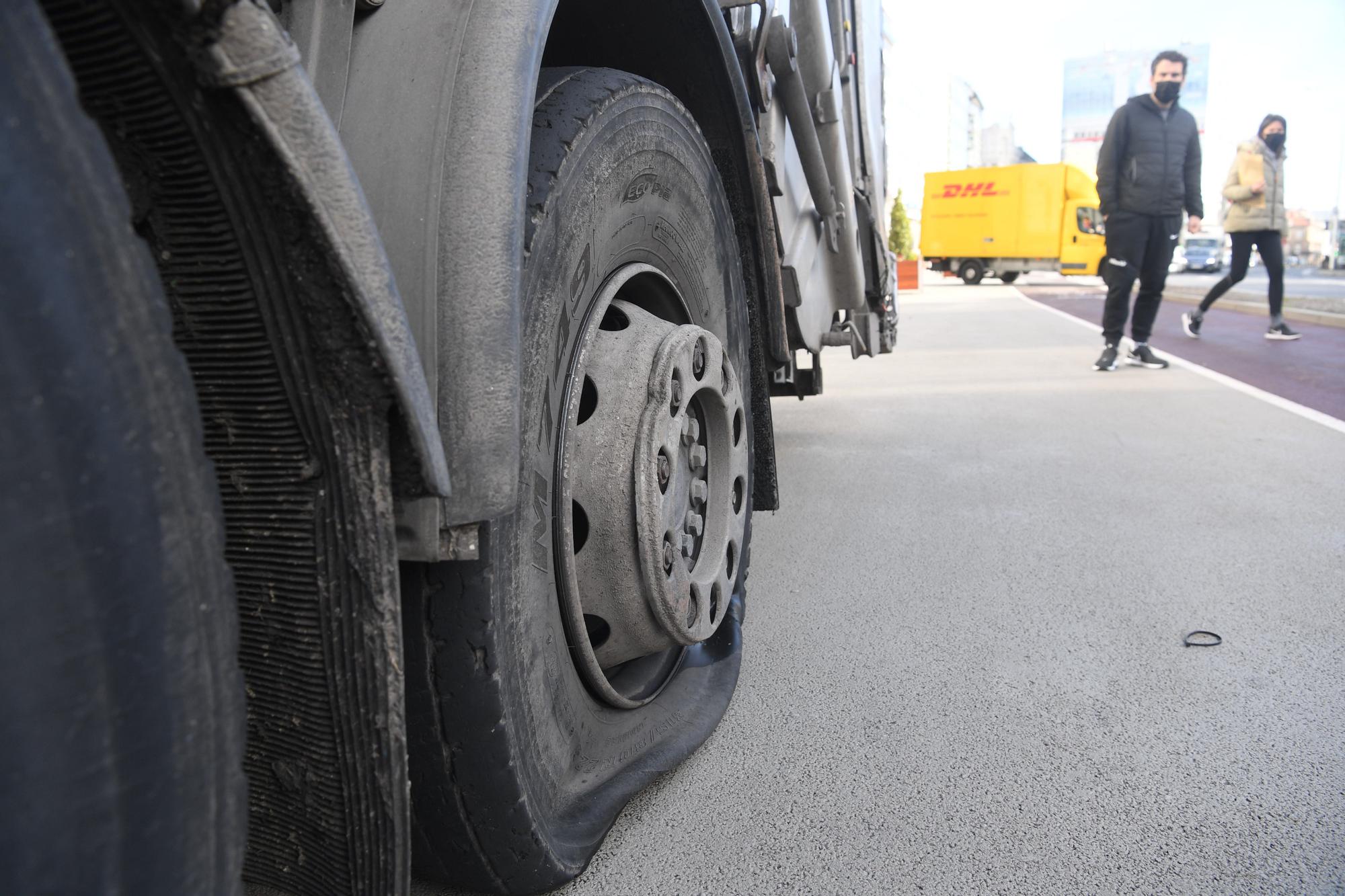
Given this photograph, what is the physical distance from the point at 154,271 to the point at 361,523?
0.31m

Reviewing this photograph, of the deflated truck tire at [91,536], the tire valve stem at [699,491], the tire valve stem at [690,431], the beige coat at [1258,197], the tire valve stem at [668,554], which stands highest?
the beige coat at [1258,197]

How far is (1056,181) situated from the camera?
2392cm

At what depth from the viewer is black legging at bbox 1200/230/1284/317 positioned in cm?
832

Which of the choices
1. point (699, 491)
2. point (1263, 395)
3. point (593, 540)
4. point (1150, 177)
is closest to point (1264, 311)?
point (1150, 177)

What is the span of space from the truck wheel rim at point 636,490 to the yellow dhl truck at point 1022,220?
79.8 ft

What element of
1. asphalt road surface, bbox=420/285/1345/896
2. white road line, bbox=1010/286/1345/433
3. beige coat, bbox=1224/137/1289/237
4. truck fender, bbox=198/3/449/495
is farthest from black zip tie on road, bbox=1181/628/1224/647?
beige coat, bbox=1224/137/1289/237

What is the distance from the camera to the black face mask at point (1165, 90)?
21.4ft

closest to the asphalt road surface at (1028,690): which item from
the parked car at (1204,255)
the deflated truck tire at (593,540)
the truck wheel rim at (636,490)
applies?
the deflated truck tire at (593,540)

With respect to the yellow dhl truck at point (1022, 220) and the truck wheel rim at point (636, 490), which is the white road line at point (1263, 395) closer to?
the truck wheel rim at point (636, 490)

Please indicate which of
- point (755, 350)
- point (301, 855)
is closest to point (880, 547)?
point (755, 350)

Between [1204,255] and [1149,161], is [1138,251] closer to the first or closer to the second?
[1149,161]

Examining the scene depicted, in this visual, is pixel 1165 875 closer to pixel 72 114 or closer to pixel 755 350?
pixel 755 350

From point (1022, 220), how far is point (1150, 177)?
18846 millimetres

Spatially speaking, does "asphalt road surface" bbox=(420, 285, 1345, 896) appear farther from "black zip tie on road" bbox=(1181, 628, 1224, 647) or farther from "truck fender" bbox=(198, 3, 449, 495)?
"truck fender" bbox=(198, 3, 449, 495)
